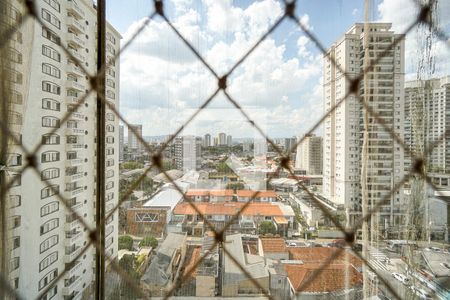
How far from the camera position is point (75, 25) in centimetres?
57

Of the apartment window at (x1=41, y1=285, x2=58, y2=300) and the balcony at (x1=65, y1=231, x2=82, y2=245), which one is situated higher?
the balcony at (x1=65, y1=231, x2=82, y2=245)

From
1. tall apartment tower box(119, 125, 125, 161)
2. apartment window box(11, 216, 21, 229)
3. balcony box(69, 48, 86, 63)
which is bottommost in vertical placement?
apartment window box(11, 216, 21, 229)

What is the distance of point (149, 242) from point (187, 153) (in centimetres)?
23

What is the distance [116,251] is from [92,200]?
0.13 metres

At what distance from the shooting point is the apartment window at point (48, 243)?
53 cm

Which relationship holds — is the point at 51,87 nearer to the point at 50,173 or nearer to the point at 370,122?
the point at 50,173

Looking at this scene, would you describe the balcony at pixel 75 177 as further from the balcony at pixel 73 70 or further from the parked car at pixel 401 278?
the parked car at pixel 401 278

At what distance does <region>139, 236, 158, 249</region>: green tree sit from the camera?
0.65m

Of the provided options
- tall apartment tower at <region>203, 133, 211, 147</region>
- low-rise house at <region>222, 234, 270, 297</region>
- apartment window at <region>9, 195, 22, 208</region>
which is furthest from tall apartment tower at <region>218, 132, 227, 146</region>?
apartment window at <region>9, 195, 22, 208</region>

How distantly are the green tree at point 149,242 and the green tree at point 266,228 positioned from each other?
0.86ft

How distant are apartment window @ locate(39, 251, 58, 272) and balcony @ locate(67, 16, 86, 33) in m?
0.44

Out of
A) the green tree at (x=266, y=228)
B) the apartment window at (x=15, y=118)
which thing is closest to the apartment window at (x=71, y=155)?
the apartment window at (x=15, y=118)

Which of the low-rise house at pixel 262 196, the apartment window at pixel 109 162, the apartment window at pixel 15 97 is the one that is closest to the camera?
the apartment window at pixel 15 97

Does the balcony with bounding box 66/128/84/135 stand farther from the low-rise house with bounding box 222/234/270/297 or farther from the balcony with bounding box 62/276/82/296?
the low-rise house with bounding box 222/234/270/297
